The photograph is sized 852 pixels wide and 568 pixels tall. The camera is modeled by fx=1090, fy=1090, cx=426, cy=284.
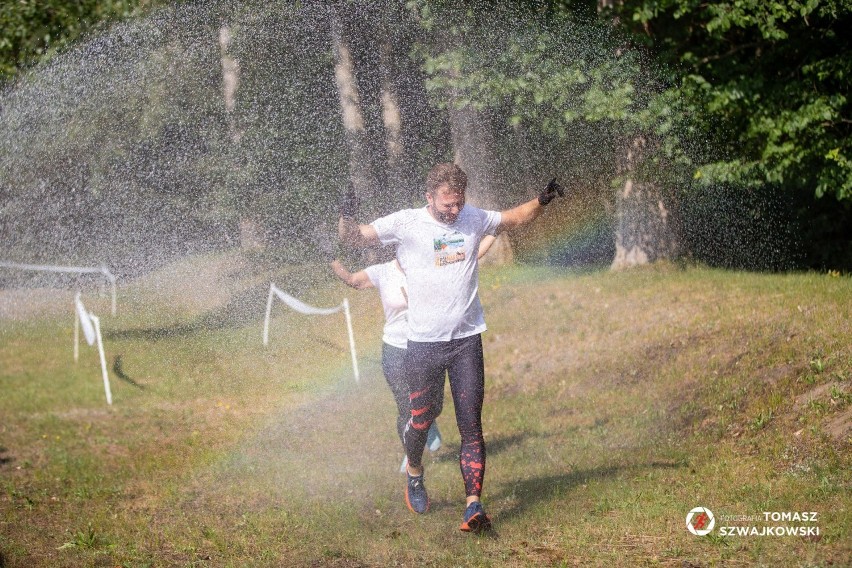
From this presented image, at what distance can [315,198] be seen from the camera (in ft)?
68.2

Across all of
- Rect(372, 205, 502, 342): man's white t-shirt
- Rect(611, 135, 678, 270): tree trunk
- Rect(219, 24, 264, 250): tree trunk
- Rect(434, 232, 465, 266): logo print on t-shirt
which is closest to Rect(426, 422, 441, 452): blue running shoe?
Rect(372, 205, 502, 342): man's white t-shirt

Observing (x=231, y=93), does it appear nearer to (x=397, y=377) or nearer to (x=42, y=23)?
(x=42, y=23)

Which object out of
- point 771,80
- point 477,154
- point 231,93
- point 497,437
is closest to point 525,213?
point 497,437

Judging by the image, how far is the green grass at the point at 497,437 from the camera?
6633 millimetres

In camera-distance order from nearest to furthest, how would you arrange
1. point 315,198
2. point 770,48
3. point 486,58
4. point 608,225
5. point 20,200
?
1. point 770,48
2. point 486,58
3. point 608,225
4. point 315,198
5. point 20,200

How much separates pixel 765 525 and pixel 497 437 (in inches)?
165

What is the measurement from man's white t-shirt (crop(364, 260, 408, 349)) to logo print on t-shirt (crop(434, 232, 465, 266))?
1.71 meters

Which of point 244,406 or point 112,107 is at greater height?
point 112,107

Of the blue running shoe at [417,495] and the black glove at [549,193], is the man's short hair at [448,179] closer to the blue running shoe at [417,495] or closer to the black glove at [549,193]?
the black glove at [549,193]

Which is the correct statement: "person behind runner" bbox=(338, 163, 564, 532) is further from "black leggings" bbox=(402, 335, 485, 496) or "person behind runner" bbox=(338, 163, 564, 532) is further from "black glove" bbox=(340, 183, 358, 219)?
"black glove" bbox=(340, 183, 358, 219)

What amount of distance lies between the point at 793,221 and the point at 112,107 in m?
12.8

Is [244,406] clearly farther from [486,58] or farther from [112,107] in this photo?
[112,107]

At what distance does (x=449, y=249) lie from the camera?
6578 mm

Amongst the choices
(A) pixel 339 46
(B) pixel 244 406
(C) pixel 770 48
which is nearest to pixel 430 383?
(B) pixel 244 406
